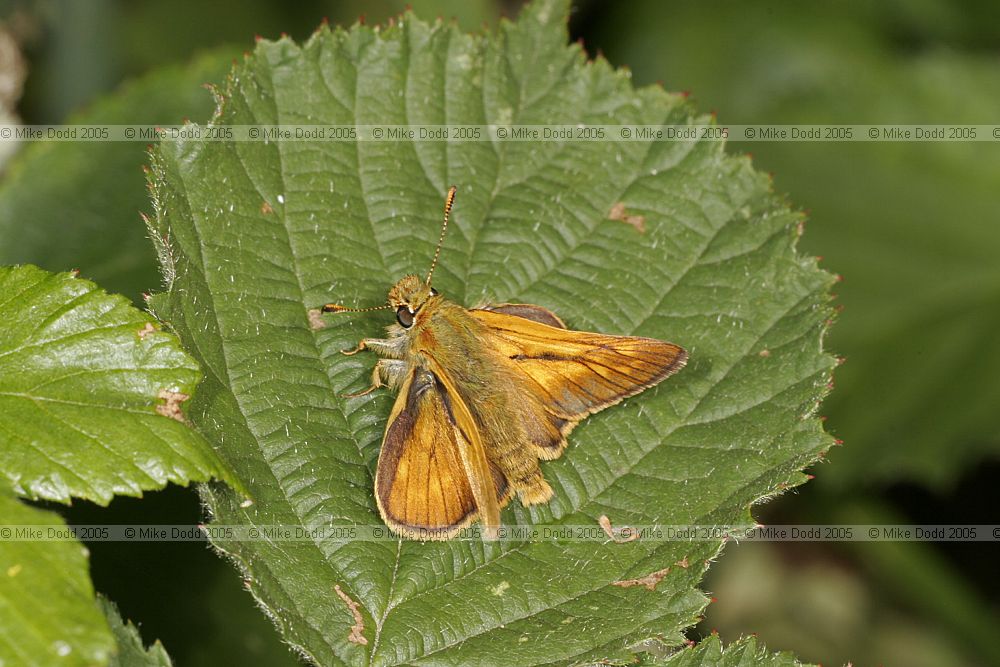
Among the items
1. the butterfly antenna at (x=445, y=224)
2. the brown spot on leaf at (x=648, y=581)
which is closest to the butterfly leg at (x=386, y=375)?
the butterfly antenna at (x=445, y=224)

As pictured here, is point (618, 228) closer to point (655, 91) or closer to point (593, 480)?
point (655, 91)

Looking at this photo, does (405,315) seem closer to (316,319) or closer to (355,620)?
(316,319)

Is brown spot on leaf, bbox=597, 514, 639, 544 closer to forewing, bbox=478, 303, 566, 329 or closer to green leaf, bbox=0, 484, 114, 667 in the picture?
forewing, bbox=478, 303, 566, 329

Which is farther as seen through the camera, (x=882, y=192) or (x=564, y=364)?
(x=882, y=192)

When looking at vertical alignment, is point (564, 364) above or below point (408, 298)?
below

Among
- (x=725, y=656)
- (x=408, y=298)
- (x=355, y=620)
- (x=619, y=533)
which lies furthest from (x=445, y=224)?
(x=725, y=656)

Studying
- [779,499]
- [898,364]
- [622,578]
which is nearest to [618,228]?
[622,578]

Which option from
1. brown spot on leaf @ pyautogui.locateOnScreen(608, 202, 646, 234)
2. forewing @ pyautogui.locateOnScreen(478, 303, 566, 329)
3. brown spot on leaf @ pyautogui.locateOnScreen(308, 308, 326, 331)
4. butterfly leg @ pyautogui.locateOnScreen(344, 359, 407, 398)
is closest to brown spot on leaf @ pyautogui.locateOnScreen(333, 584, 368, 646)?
butterfly leg @ pyautogui.locateOnScreen(344, 359, 407, 398)

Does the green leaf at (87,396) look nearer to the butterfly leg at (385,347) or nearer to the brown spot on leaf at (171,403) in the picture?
the brown spot on leaf at (171,403)

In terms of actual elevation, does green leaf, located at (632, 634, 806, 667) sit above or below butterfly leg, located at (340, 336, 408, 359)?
below
